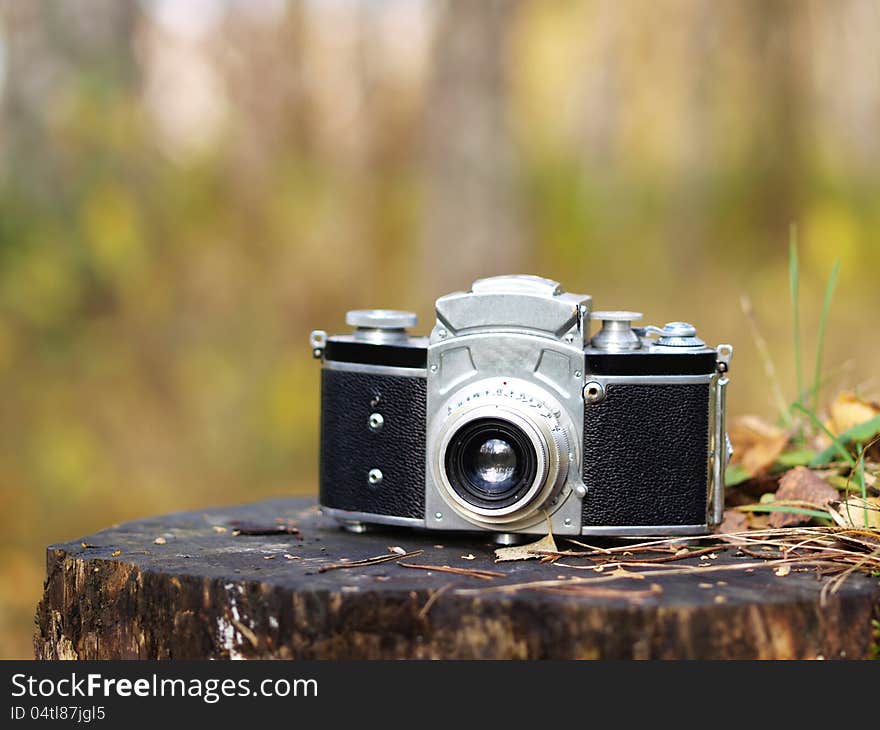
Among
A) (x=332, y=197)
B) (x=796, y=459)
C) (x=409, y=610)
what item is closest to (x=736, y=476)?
(x=796, y=459)

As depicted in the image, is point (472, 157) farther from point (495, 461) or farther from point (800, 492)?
point (495, 461)

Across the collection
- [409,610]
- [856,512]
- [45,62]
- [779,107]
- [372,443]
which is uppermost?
[779,107]

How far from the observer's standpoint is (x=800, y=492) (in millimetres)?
2500

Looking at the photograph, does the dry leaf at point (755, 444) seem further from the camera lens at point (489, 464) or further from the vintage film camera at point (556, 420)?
the camera lens at point (489, 464)

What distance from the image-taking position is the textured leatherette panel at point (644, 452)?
2.29 metres

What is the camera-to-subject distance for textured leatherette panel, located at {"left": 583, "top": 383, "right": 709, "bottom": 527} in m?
2.29

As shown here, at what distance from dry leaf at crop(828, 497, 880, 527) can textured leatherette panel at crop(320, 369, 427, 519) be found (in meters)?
0.83

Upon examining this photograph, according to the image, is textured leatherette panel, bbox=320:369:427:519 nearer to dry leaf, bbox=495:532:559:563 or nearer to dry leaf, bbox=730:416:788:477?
dry leaf, bbox=495:532:559:563

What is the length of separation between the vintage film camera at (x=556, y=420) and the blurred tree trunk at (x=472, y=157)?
4046mm

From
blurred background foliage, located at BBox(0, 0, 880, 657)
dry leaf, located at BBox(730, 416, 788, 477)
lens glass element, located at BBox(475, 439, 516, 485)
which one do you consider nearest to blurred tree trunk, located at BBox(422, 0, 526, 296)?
blurred background foliage, located at BBox(0, 0, 880, 657)

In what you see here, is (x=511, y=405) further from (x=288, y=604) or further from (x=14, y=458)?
(x=14, y=458)

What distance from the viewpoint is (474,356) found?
2336mm

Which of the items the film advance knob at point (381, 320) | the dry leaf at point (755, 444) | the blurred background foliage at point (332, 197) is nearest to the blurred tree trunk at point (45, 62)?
the blurred background foliage at point (332, 197)

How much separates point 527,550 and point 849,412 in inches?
36.7
